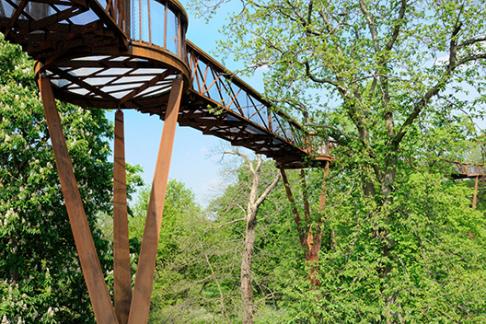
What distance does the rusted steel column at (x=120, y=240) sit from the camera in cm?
798

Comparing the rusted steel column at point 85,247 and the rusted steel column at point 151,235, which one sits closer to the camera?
the rusted steel column at point 85,247

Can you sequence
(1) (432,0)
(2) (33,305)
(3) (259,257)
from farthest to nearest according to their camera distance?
(3) (259,257), (2) (33,305), (1) (432,0)

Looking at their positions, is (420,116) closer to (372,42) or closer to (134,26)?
(372,42)

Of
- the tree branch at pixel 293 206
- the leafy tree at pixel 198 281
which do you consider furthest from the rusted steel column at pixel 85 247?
the tree branch at pixel 293 206

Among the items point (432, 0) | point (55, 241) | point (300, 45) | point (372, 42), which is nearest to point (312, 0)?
point (300, 45)

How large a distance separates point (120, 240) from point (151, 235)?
1664 mm

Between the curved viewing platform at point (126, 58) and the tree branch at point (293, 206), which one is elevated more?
the curved viewing platform at point (126, 58)

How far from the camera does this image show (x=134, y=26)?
7.03 m

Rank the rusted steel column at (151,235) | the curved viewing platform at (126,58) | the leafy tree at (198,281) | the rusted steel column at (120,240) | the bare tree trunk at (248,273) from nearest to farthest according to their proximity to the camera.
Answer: the curved viewing platform at (126,58)
the rusted steel column at (151,235)
the rusted steel column at (120,240)
the bare tree trunk at (248,273)
the leafy tree at (198,281)

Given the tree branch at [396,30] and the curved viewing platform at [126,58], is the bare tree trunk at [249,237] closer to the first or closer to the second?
the curved viewing platform at [126,58]

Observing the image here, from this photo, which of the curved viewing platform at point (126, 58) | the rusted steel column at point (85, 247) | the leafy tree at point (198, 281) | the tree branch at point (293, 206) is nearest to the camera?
the curved viewing platform at point (126, 58)

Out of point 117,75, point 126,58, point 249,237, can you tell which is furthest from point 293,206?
point 126,58

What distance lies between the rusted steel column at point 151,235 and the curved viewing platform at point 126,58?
4.14 ft

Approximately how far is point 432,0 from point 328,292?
22.2ft
